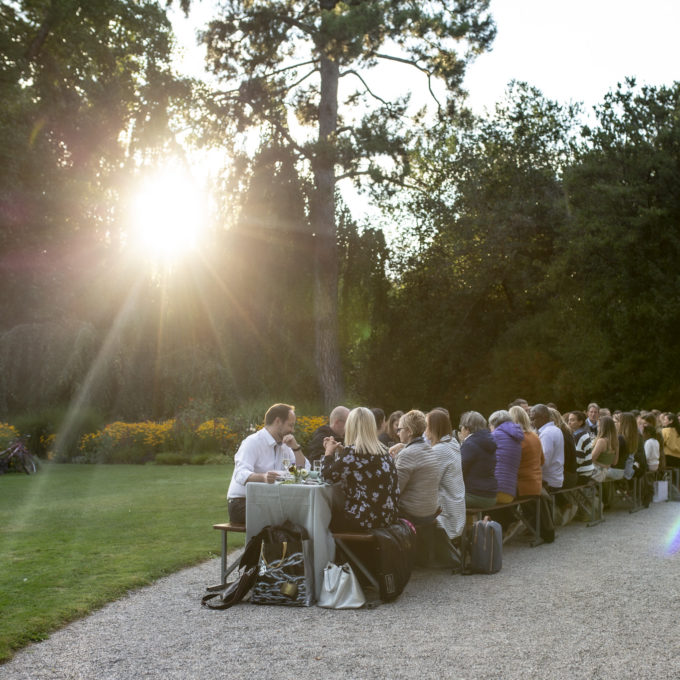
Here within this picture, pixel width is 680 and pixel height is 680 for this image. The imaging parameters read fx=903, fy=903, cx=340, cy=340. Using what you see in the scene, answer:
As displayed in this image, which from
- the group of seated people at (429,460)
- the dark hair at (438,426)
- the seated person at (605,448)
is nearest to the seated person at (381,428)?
the group of seated people at (429,460)

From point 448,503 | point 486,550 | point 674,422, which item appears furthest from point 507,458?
point 674,422

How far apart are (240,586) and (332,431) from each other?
3188 mm

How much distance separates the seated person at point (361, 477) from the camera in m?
7.11

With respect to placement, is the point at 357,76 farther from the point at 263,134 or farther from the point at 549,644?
the point at 549,644

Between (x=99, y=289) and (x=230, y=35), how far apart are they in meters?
8.30

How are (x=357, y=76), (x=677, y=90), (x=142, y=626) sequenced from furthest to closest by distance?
1. (x=357, y=76)
2. (x=677, y=90)
3. (x=142, y=626)

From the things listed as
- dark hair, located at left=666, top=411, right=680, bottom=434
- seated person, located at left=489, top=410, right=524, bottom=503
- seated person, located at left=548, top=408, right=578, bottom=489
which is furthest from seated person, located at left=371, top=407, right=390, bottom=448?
dark hair, located at left=666, top=411, right=680, bottom=434

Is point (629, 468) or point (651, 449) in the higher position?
point (651, 449)

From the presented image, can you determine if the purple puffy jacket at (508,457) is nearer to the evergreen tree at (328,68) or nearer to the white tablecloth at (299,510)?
the white tablecloth at (299,510)

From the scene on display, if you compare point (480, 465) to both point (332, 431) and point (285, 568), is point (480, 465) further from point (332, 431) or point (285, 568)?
point (285, 568)

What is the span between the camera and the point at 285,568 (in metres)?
6.85

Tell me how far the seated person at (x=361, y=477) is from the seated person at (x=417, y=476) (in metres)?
0.85

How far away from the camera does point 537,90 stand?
105 ft

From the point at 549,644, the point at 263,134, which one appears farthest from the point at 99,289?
the point at 549,644
